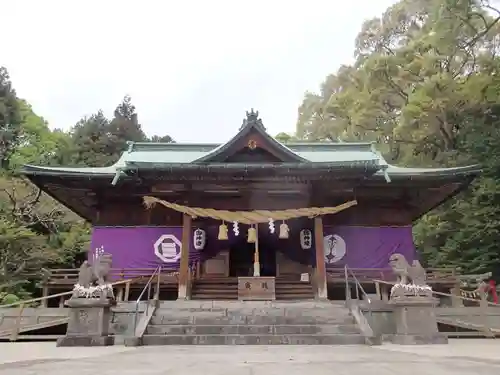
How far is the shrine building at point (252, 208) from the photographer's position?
14.4 metres

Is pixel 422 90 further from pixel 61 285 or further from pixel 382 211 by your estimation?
pixel 61 285

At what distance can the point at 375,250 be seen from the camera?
1648 centimetres

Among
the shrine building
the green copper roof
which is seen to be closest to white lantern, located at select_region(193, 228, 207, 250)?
the shrine building

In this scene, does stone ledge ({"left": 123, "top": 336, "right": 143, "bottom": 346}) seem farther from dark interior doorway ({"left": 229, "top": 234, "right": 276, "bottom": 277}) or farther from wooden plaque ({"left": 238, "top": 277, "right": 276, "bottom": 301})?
dark interior doorway ({"left": 229, "top": 234, "right": 276, "bottom": 277})

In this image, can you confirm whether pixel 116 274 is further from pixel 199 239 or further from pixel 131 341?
pixel 131 341

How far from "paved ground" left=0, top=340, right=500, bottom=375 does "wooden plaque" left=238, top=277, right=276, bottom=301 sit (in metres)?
5.15

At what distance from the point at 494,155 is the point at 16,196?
2423cm

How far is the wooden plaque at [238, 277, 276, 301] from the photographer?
45.1ft

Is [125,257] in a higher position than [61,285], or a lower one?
higher

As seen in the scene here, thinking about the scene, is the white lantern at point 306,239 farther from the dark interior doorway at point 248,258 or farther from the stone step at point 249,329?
the stone step at point 249,329

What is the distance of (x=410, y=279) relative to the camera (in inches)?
416

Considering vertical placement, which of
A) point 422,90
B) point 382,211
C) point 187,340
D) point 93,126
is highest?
point 93,126

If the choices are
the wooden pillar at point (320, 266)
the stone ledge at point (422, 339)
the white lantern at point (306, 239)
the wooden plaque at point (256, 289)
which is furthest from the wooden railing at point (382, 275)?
the stone ledge at point (422, 339)

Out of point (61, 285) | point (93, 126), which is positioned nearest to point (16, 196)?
point (61, 285)
